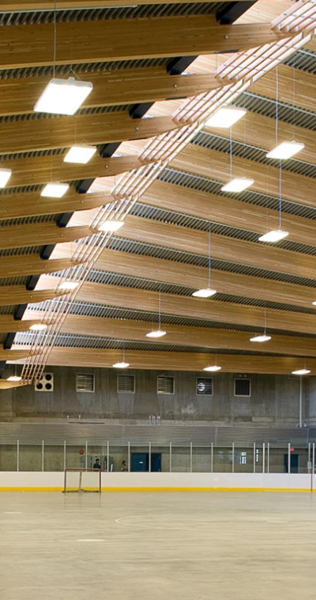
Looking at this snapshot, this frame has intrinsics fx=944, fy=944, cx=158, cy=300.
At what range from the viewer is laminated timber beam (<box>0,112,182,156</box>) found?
18000 mm

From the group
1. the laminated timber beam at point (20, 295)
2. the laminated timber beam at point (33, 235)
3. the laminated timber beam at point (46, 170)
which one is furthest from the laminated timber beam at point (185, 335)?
the laminated timber beam at point (46, 170)

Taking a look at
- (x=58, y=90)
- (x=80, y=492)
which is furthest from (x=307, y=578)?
(x=80, y=492)

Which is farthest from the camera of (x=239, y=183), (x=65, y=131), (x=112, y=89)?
(x=239, y=183)

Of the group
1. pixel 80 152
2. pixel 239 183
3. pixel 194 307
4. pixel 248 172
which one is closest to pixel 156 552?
pixel 239 183

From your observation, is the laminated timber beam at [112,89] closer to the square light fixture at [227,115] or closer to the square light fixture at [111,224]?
the square light fixture at [227,115]

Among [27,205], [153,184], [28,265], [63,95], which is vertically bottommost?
[63,95]

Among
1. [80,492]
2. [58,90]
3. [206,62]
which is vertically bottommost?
[80,492]

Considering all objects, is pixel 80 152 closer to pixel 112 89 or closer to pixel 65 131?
pixel 112 89

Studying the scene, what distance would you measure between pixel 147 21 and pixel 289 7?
3.48 m

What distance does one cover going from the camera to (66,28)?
568 inches

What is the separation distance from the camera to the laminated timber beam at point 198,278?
33.8 metres

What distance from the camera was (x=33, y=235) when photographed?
25922mm

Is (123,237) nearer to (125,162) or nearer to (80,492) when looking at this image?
(125,162)

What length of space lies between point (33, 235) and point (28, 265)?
3.61 m
